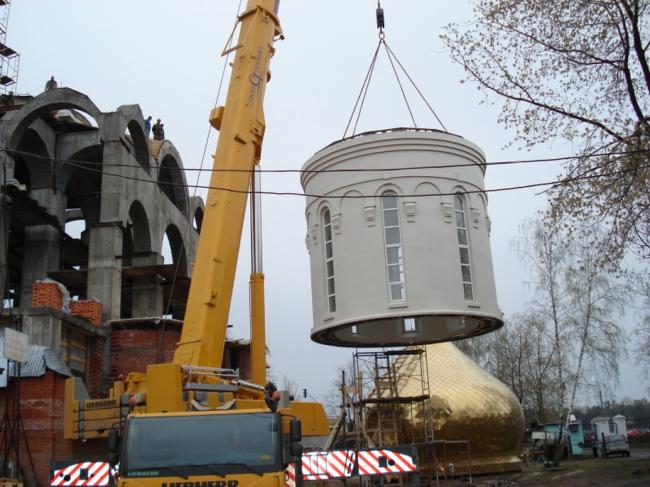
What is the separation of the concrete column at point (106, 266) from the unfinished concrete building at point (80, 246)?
0.12 feet

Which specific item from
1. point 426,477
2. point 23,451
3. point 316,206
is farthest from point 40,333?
point 426,477

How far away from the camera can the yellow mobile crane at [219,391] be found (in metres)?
8.36

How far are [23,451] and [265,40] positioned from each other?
11815 millimetres

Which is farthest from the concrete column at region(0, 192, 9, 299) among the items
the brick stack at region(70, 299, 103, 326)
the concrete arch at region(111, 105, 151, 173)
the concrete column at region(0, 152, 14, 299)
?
A: the concrete arch at region(111, 105, 151, 173)

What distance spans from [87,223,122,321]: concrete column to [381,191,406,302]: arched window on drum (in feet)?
40.7

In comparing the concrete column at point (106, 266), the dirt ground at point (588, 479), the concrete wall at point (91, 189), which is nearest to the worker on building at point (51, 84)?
the concrete wall at point (91, 189)

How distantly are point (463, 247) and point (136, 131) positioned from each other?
56.1 ft

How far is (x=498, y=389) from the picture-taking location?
26.4 metres

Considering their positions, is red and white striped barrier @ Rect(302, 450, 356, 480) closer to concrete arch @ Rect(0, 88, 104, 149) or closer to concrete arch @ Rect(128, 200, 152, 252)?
concrete arch @ Rect(0, 88, 104, 149)

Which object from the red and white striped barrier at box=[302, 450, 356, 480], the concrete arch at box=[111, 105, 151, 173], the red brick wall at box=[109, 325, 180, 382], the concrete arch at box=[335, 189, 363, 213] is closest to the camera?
the red and white striped barrier at box=[302, 450, 356, 480]

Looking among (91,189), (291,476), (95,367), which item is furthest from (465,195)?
(91,189)

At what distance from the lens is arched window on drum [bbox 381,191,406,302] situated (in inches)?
687

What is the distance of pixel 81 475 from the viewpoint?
1111cm

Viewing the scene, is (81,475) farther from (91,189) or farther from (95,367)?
(91,189)
